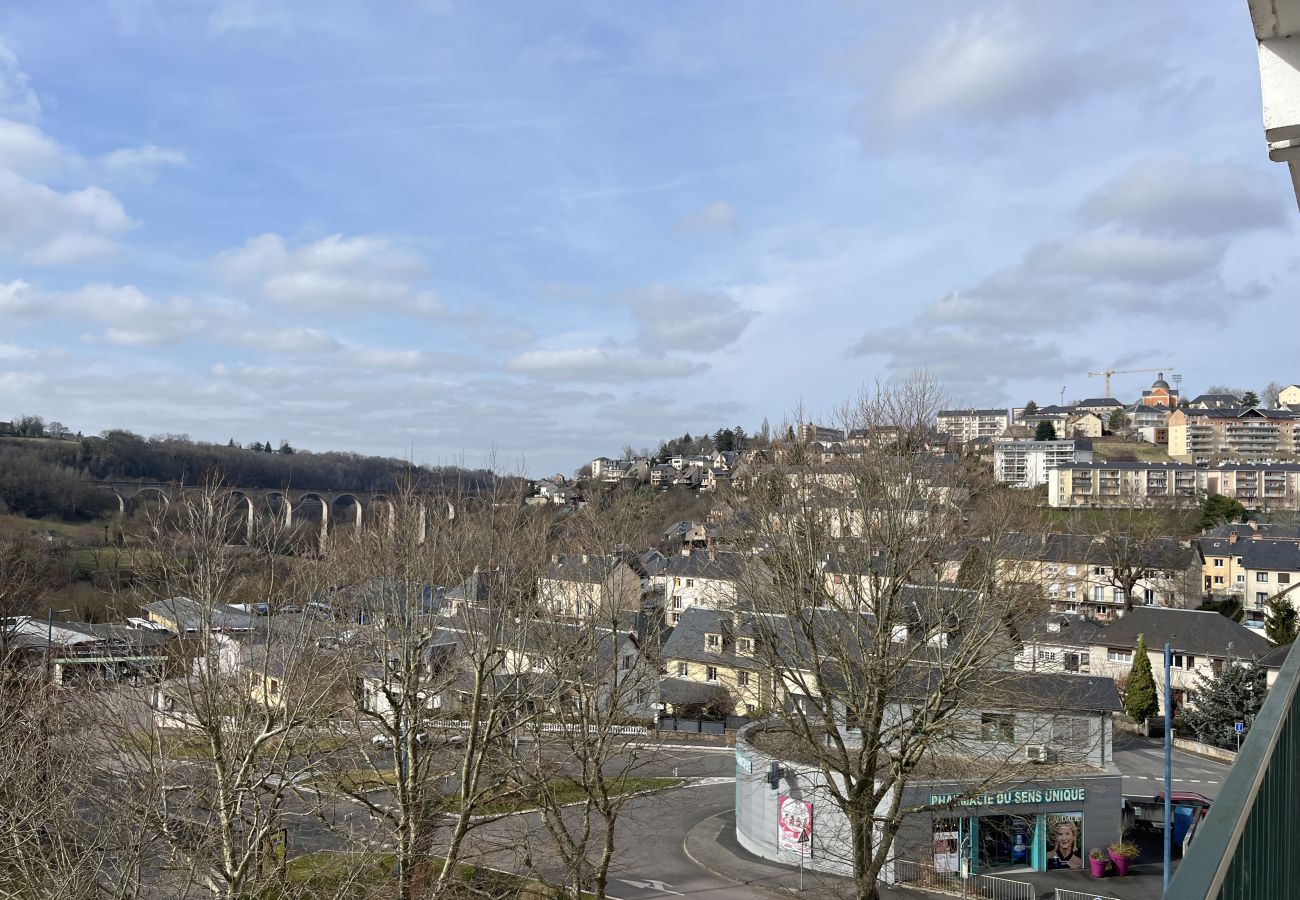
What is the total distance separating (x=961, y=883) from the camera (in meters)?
19.8

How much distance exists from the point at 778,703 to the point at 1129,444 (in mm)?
112941

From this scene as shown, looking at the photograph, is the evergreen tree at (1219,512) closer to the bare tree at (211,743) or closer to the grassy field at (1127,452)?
the grassy field at (1127,452)

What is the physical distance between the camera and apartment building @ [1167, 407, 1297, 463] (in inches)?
4454

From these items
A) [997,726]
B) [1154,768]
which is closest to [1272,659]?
[1154,768]

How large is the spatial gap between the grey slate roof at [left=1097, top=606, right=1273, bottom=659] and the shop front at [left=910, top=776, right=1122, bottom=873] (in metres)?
19.3

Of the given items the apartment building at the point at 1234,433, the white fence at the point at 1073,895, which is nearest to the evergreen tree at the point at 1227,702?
the white fence at the point at 1073,895

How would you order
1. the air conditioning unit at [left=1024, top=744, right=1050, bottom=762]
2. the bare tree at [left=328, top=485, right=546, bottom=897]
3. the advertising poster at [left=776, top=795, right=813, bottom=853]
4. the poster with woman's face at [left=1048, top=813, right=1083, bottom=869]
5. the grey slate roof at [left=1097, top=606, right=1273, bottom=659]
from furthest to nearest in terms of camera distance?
the grey slate roof at [left=1097, top=606, right=1273, bottom=659] < the poster with woman's face at [left=1048, top=813, right=1083, bottom=869] < the advertising poster at [left=776, top=795, right=813, bottom=853] < the air conditioning unit at [left=1024, top=744, right=1050, bottom=762] < the bare tree at [left=328, top=485, right=546, bottom=897]

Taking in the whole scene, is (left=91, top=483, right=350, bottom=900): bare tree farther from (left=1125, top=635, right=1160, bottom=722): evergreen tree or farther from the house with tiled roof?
the house with tiled roof

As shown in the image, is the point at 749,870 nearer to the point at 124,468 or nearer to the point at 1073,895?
the point at 1073,895

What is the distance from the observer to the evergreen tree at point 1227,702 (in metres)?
31.7

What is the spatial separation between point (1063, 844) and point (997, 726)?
255 inches

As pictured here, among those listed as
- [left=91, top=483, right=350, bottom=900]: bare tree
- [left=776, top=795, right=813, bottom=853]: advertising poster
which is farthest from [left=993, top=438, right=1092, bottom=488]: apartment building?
[left=91, top=483, right=350, bottom=900]: bare tree

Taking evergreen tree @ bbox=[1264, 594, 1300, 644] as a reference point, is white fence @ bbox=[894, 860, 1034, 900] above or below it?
below

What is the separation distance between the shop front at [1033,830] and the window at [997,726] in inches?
88.4
